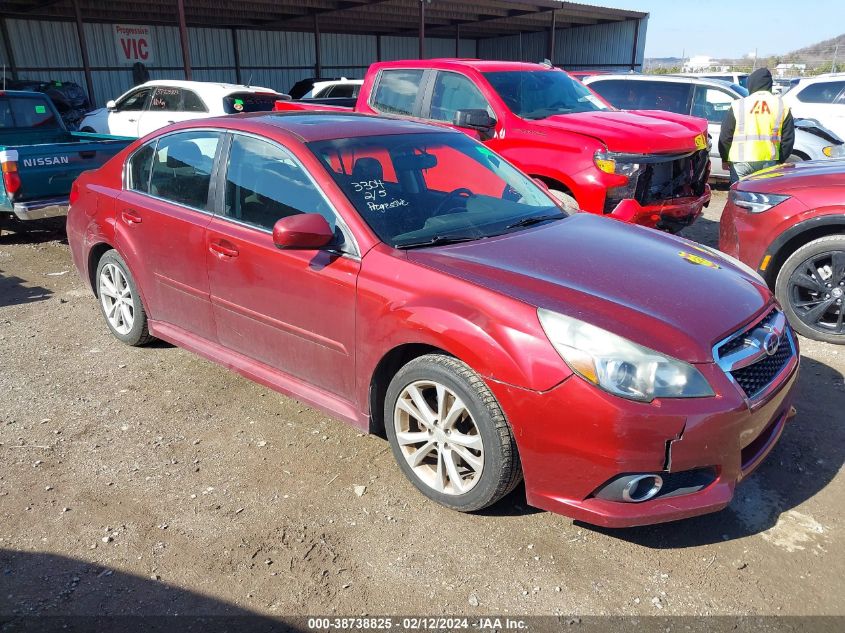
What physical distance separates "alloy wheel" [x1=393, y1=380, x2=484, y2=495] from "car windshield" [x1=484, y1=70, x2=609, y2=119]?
4.61 metres

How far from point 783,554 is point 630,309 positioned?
120 cm

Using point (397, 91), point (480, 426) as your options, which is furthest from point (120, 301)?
point (397, 91)

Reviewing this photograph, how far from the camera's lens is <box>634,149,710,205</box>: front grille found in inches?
249

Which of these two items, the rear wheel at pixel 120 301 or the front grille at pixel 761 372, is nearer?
the front grille at pixel 761 372

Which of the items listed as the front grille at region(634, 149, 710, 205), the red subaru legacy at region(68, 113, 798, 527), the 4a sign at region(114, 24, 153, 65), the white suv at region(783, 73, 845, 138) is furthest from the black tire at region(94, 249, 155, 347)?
the 4a sign at region(114, 24, 153, 65)

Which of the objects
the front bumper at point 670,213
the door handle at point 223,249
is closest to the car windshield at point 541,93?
the front bumper at point 670,213

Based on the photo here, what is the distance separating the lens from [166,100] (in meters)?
11.1

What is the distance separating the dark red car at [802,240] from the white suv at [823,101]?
7651 millimetres

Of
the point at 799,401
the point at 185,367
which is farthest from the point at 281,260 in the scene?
the point at 799,401

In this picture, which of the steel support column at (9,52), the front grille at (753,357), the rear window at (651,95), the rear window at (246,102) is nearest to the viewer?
the front grille at (753,357)

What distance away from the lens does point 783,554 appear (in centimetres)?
283

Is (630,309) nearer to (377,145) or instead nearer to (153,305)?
(377,145)

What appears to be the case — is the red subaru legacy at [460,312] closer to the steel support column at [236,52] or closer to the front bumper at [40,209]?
the front bumper at [40,209]

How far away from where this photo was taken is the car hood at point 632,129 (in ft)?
20.5
